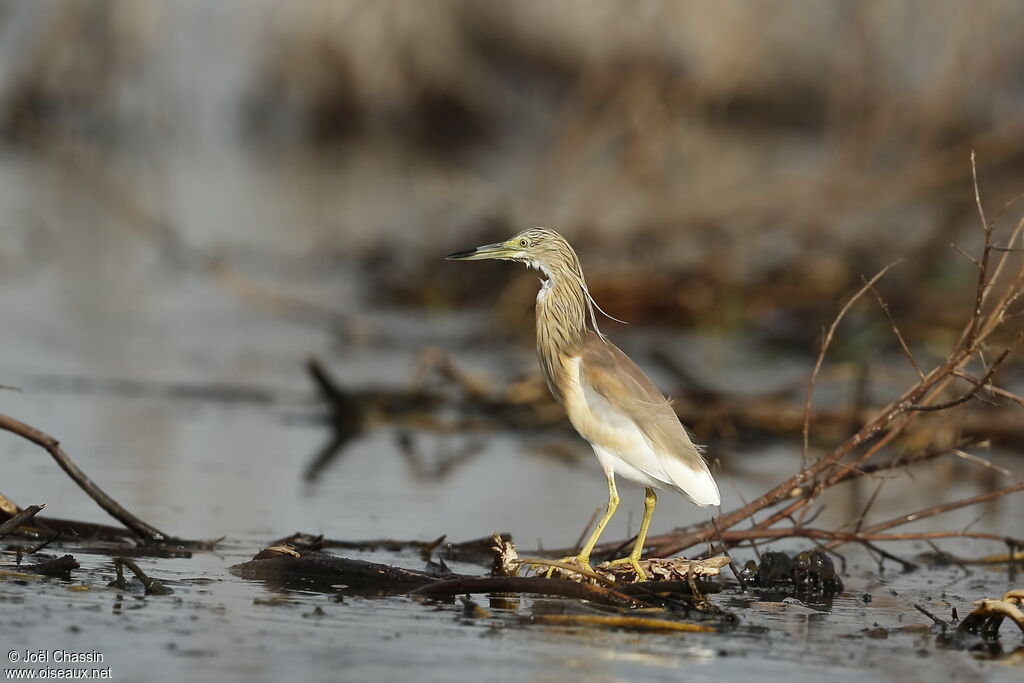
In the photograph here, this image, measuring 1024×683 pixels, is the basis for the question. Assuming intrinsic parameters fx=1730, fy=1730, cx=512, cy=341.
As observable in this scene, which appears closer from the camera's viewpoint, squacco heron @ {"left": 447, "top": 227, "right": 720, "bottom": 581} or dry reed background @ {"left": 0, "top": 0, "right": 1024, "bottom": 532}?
squacco heron @ {"left": 447, "top": 227, "right": 720, "bottom": 581}

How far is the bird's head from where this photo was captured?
17.8 feet

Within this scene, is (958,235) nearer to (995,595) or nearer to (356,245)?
(356,245)

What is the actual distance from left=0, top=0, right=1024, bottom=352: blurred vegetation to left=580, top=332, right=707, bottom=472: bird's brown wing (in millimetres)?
5813

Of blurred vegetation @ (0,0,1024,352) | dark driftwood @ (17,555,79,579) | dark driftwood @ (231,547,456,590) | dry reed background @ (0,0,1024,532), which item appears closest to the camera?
dark driftwood @ (17,555,79,579)

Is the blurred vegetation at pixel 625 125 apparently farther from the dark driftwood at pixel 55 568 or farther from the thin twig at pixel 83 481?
the dark driftwood at pixel 55 568

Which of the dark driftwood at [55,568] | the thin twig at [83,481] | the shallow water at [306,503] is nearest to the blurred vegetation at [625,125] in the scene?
the shallow water at [306,503]

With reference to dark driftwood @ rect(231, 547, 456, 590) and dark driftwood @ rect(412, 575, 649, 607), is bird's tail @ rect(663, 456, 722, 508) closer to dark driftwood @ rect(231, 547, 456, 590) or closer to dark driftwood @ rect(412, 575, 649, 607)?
dark driftwood @ rect(412, 575, 649, 607)

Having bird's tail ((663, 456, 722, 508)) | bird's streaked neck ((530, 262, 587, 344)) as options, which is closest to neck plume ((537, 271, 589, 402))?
bird's streaked neck ((530, 262, 587, 344))

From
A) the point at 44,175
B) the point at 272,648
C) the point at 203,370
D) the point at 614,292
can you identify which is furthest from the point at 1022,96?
the point at 272,648

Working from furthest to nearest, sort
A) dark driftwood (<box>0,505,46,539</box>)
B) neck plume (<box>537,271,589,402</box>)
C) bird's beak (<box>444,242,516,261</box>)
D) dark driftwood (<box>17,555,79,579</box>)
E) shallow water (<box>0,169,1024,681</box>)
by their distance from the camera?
bird's beak (<box>444,242,516,261</box>) → neck plume (<box>537,271,589,402</box>) → dark driftwood (<box>17,555,79,579</box>) → dark driftwood (<box>0,505,46,539</box>) → shallow water (<box>0,169,1024,681</box>)

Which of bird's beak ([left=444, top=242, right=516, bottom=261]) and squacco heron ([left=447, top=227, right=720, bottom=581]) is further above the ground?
bird's beak ([left=444, top=242, right=516, bottom=261])

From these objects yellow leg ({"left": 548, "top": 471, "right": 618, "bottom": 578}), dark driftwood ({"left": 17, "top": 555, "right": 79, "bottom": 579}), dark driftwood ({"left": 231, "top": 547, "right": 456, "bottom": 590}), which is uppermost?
yellow leg ({"left": 548, "top": 471, "right": 618, "bottom": 578})

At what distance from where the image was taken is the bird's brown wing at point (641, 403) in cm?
505

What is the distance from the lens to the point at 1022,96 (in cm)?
2958
